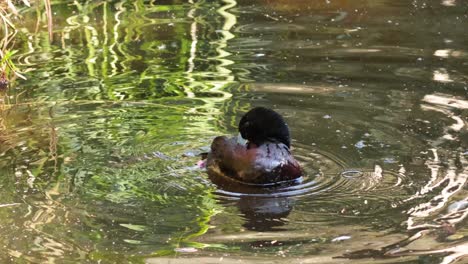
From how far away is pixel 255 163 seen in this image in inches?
211

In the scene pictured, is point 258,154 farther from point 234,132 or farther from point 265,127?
point 234,132

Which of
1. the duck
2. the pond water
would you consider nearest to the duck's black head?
the duck

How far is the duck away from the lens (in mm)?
5344

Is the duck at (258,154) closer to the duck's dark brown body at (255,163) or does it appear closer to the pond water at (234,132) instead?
the duck's dark brown body at (255,163)

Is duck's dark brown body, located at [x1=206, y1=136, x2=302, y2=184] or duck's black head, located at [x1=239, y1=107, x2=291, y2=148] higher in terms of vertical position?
duck's black head, located at [x1=239, y1=107, x2=291, y2=148]

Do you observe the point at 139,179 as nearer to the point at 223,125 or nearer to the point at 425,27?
the point at 223,125

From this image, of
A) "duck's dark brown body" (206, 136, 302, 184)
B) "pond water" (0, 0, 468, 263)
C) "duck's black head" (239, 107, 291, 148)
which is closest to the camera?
"pond water" (0, 0, 468, 263)

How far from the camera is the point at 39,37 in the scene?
934 cm

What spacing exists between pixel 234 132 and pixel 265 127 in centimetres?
82

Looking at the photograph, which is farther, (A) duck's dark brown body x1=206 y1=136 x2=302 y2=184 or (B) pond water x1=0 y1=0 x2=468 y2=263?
(A) duck's dark brown body x1=206 y1=136 x2=302 y2=184

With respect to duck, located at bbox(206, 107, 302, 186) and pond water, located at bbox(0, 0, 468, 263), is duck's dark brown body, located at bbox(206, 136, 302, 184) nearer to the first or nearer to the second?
duck, located at bbox(206, 107, 302, 186)

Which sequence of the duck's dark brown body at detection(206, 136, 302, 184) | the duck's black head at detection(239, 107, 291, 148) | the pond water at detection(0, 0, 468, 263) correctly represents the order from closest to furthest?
1. the pond water at detection(0, 0, 468, 263)
2. the duck's dark brown body at detection(206, 136, 302, 184)
3. the duck's black head at detection(239, 107, 291, 148)

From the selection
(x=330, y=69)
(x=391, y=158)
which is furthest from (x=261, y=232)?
(x=330, y=69)

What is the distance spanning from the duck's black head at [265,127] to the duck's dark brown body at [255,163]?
33mm
